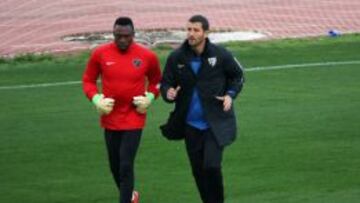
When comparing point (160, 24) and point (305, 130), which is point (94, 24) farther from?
point (305, 130)

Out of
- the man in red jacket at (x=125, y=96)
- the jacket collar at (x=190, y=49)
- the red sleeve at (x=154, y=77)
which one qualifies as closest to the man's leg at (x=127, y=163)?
the man in red jacket at (x=125, y=96)

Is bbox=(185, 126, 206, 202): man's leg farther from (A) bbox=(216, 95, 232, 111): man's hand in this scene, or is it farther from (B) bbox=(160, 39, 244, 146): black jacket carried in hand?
(A) bbox=(216, 95, 232, 111): man's hand

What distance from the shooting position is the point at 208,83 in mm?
12141

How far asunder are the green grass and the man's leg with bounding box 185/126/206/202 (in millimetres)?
1327

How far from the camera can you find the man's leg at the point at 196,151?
12203 mm

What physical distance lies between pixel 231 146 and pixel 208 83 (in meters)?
4.81

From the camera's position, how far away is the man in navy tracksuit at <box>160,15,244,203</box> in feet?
39.7

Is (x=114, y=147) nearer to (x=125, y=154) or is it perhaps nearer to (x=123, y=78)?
(x=125, y=154)


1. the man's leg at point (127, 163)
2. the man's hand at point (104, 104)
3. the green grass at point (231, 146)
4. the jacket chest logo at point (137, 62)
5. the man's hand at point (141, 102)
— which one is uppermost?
the jacket chest logo at point (137, 62)

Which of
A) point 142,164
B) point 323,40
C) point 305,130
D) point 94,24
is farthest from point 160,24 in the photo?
point 142,164

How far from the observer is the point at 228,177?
1490 cm

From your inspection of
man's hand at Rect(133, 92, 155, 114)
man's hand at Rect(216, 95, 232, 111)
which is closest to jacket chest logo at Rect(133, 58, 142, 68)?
man's hand at Rect(133, 92, 155, 114)

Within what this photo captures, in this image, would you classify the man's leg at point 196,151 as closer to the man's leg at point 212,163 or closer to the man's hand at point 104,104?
the man's leg at point 212,163

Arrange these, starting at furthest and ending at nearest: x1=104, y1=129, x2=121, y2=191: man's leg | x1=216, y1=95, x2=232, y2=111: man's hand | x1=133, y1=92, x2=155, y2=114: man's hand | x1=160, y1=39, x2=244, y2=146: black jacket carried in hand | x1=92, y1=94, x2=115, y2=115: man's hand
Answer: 1. x1=104, y1=129, x2=121, y2=191: man's leg
2. x1=133, y1=92, x2=155, y2=114: man's hand
3. x1=92, y1=94, x2=115, y2=115: man's hand
4. x1=160, y1=39, x2=244, y2=146: black jacket carried in hand
5. x1=216, y1=95, x2=232, y2=111: man's hand
